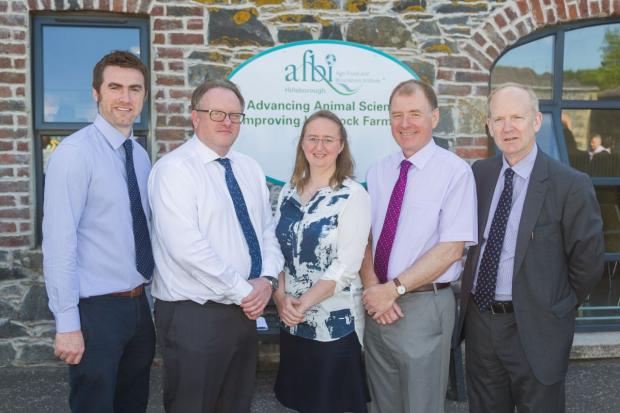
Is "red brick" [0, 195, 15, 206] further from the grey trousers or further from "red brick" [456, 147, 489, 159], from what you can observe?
"red brick" [456, 147, 489, 159]

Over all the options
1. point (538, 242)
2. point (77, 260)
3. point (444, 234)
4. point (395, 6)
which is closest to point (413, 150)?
point (444, 234)

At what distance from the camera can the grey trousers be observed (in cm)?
273

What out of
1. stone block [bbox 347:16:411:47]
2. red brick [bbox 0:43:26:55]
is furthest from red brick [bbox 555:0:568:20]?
red brick [bbox 0:43:26:55]

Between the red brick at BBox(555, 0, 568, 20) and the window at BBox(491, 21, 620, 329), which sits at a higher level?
the red brick at BBox(555, 0, 568, 20)

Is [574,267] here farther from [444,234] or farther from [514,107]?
[514,107]

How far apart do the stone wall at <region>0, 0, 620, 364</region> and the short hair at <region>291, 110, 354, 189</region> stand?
5.51ft

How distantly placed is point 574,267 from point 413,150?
0.88m

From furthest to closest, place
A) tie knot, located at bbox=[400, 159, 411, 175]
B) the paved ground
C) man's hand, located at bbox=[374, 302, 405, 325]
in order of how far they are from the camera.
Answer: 1. the paved ground
2. tie knot, located at bbox=[400, 159, 411, 175]
3. man's hand, located at bbox=[374, 302, 405, 325]

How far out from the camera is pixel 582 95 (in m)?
4.95

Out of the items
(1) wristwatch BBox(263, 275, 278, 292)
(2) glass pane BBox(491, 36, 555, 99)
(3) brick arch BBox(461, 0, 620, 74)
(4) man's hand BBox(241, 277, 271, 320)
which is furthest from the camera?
(2) glass pane BBox(491, 36, 555, 99)

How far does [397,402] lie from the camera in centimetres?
284

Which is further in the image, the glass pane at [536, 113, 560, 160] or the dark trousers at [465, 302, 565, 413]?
the glass pane at [536, 113, 560, 160]

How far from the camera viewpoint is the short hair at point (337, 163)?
9.14 feet

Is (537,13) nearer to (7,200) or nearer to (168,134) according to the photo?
(168,134)
